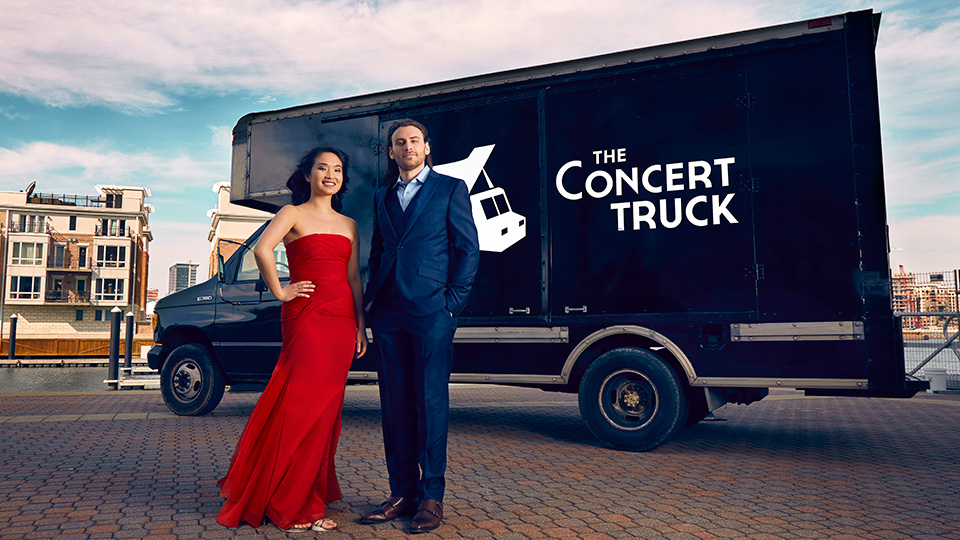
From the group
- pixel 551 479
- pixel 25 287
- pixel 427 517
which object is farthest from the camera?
pixel 25 287

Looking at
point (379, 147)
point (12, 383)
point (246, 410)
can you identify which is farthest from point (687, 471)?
point (12, 383)

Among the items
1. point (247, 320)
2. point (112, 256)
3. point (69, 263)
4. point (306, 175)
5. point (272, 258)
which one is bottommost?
point (247, 320)

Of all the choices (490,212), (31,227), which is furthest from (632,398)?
(31,227)

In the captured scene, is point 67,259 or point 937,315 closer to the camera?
point 937,315

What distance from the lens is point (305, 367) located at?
11.5 ft

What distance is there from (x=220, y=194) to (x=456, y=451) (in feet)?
170

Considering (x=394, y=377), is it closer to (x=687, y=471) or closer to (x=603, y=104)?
(x=687, y=471)

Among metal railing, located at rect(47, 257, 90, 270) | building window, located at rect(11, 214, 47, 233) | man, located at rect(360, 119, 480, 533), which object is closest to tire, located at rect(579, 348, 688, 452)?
man, located at rect(360, 119, 480, 533)

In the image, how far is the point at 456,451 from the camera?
5.86 m

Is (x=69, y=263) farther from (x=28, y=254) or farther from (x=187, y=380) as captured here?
(x=187, y=380)

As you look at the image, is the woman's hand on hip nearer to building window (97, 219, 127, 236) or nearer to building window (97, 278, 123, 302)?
building window (97, 278, 123, 302)

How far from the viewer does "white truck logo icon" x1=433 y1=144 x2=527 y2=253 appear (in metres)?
6.17

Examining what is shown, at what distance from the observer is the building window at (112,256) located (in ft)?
189

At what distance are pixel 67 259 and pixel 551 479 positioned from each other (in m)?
62.4
